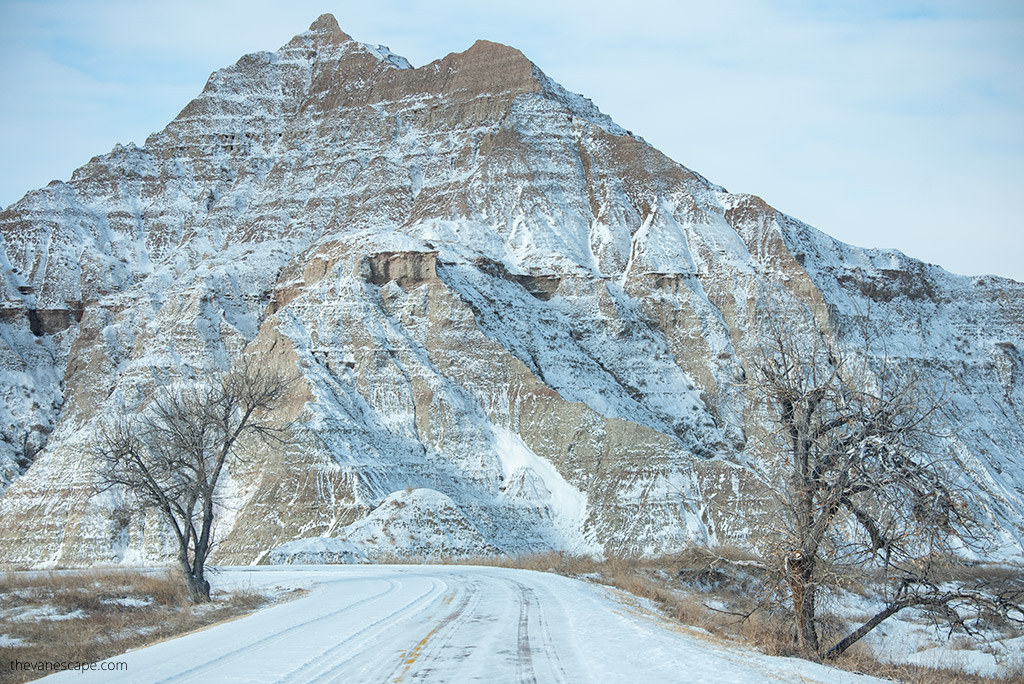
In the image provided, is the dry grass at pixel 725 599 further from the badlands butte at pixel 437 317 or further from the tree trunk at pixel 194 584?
the badlands butte at pixel 437 317

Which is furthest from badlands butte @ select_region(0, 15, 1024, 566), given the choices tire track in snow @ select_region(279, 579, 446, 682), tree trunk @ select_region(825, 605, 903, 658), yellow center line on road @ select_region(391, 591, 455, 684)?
yellow center line on road @ select_region(391, 591, 455, 684)

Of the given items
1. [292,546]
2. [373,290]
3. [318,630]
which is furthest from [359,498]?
[318,630]

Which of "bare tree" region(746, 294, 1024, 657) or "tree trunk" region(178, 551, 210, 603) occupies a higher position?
"bare tree" region(746, 294, 1024, 657)

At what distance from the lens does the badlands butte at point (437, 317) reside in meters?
66.4

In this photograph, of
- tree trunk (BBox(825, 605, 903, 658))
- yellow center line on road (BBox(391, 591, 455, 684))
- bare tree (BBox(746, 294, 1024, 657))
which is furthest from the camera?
tree trunk (BBox(825, 605, 903, 658))

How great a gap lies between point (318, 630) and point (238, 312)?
90147 mm

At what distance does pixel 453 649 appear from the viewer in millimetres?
12836

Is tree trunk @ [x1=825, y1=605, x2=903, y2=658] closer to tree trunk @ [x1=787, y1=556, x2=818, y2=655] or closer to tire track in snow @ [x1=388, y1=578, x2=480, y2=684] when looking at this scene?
tree trunk @ [x1=787, y1=556, x2=818, y2=655]

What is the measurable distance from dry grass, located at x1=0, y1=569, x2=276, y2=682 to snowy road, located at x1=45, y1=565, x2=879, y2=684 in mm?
1127

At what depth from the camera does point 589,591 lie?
23344 millimetres

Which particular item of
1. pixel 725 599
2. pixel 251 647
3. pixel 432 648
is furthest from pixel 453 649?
pixel 725 599

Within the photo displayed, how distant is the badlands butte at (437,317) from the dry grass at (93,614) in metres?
22.2

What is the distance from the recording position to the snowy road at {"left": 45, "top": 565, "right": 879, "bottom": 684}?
440 inches

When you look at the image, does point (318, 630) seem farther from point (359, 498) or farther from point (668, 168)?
point (668, 168)
